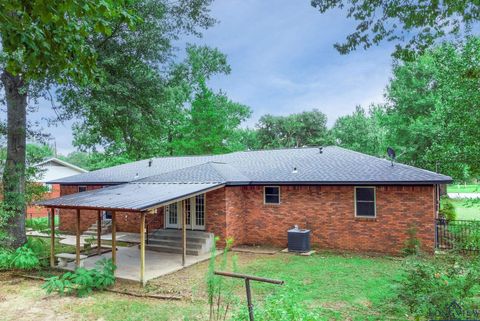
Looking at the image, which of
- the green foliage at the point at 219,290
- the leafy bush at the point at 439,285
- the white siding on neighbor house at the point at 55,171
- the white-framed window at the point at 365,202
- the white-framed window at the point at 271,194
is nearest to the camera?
the leafy bush at the point at 439,285

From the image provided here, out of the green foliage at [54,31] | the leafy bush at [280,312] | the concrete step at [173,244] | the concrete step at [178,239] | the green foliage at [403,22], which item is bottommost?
the concrete step at [173,244]

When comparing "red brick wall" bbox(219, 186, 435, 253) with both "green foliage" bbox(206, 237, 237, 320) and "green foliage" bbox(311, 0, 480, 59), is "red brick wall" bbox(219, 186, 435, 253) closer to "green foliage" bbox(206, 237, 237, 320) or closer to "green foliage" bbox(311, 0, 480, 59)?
"green foliage" bbox(206, 237, 237, 320)

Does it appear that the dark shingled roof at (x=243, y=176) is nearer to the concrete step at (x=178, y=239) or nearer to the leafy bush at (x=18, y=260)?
the leafy bush at (x=18, y=260)

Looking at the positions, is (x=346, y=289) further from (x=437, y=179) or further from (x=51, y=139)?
(x=51, y=139)

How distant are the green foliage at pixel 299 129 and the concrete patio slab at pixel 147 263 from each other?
34.1 metres

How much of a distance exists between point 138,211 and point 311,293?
17.0 feet

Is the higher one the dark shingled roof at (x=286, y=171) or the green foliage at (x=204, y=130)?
the green foliage at (x=204, y=130)

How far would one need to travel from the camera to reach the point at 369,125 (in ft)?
129

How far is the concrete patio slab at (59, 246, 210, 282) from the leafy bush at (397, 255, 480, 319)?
7154 millimetres

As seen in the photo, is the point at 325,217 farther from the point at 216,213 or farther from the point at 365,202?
the point at 216,213

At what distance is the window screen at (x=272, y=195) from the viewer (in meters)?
15.2

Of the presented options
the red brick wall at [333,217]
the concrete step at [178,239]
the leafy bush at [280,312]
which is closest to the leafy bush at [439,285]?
the leafy bush at [280,312]

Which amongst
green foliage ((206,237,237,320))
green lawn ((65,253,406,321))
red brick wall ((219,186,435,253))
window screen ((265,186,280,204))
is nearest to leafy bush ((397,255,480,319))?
green lawn ((65,253,406,321))

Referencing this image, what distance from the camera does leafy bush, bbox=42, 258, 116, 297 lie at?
9094 millimetres
